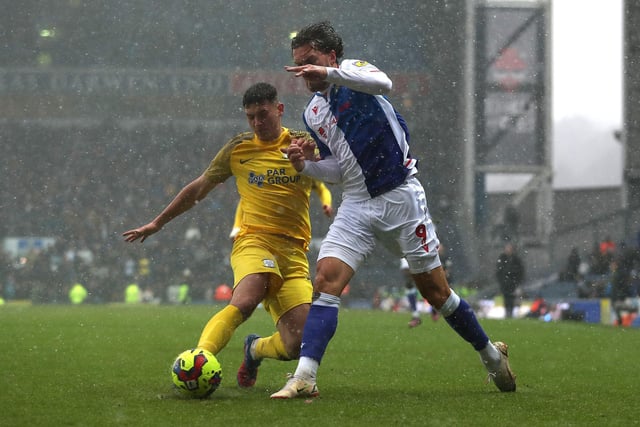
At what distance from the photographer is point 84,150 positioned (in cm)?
2977

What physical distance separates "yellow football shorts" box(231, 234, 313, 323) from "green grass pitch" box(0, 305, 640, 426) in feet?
1.57

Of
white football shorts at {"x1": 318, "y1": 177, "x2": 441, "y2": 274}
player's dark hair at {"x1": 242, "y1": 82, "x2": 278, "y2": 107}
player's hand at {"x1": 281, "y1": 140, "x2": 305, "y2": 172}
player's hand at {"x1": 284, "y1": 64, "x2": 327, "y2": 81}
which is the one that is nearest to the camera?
player's hand at {"x1": 284, "y1": 64, "x2": 327, "y2": 81}

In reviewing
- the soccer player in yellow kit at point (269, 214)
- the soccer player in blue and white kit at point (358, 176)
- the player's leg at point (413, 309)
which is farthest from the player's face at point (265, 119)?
the player's leg at point (413, 309)

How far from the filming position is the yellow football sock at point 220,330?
5.32 m

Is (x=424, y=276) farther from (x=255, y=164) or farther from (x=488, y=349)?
(x=255, y=164)

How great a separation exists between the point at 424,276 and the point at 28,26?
28.2m

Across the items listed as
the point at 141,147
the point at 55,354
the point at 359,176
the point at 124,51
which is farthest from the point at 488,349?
the point at 124,51

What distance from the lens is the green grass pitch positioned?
4.63 m

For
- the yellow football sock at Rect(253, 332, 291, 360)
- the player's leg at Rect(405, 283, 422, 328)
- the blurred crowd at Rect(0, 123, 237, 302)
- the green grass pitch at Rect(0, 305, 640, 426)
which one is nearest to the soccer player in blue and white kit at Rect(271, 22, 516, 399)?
the green grass pitch at Rect(0, 305, 640, 426)

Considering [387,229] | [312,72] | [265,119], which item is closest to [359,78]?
[312,72]

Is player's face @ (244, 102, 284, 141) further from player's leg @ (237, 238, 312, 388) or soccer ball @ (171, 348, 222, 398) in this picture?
soccer ball @ (171, 348, 222, 398)

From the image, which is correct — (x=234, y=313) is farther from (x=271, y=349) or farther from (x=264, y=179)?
(x=264, y=179)

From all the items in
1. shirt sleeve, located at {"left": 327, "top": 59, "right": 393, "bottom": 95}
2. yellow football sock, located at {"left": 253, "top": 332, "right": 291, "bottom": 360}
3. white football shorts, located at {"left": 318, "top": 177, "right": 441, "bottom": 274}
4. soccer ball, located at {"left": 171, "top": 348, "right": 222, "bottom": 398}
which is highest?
shirt sleeve, located at {"left": 327, "top": 59, "right": 393, "bottom": 95}

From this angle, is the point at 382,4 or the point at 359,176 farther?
the point at 382,4
